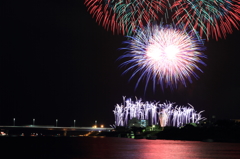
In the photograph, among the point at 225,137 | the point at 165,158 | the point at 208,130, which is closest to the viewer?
the point at 165,158

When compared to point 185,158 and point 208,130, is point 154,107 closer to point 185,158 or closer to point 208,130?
point 208,130

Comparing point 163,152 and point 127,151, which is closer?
point 163,152

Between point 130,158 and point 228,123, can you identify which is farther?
point 228,123

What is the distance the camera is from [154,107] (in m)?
137

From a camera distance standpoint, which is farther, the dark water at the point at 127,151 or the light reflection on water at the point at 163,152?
the dark water at the point at 127,151

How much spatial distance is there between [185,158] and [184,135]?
106m

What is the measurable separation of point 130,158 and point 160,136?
418ft

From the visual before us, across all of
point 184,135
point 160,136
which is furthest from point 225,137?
point 160,136

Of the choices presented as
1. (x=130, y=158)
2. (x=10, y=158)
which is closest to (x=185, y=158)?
(x=130, y=158)

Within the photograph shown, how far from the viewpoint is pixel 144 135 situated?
200 meters

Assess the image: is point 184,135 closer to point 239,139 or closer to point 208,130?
point 208,130

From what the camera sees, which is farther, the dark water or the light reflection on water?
the dark water

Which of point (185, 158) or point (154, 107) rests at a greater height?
point (154, 107)

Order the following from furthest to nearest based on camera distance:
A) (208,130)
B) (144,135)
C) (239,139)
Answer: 1. (144,135)
2. (208,130)
3. (239,139)
